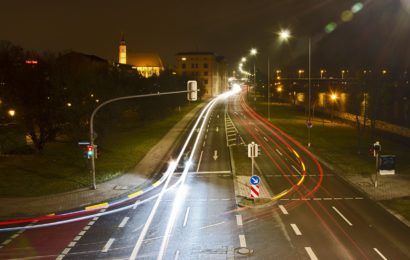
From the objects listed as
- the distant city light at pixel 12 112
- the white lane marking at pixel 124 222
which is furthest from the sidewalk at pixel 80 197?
the distant city light at pixel 12 112

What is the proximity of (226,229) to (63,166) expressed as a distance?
73.0ft

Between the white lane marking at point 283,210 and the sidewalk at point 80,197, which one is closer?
the white lane marking at point 283,210

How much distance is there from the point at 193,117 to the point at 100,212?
197 ft

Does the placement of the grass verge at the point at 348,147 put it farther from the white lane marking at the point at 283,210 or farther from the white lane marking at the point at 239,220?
the white lane marking at the point at 239,220

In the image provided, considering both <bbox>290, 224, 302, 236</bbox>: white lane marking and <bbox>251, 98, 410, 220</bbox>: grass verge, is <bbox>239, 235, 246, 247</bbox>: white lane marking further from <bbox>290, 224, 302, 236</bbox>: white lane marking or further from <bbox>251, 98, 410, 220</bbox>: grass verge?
<bbox>251, 98, 410, 220</bbox>: grass verge

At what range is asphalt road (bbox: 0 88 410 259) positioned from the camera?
714 inches

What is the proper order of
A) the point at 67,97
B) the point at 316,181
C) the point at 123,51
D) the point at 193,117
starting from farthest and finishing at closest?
the point at 123,51, the point at 193,117, the point at 67,97, the point at 316,181

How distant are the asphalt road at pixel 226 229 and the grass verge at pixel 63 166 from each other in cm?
678

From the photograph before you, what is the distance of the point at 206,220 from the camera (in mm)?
22703

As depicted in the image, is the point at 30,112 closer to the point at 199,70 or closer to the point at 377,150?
the point at 377,150

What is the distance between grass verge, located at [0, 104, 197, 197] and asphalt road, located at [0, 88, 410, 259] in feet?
22.3

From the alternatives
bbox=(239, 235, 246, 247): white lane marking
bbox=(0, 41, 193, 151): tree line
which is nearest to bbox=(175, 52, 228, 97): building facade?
bbox=(0, 41, 193, 151): tree line

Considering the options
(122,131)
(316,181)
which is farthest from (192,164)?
(122,131)

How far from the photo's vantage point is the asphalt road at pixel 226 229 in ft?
59.5
